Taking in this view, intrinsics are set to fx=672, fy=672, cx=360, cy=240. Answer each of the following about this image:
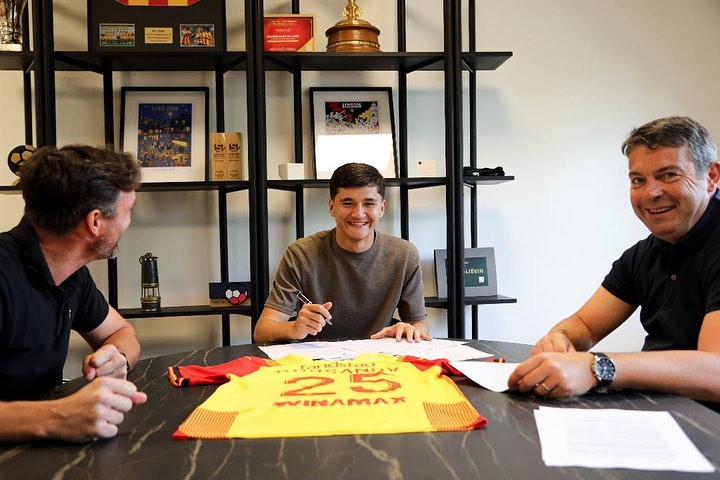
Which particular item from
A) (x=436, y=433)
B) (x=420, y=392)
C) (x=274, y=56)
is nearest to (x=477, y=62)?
(x=274, y=56)

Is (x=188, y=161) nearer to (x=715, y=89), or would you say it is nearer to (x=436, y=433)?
(x=436, y=433)

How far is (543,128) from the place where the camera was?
11.7 feet

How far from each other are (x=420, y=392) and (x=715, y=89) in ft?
10.2

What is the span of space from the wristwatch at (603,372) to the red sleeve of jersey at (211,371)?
2.56 feet

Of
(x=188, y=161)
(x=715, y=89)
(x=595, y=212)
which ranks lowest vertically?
(x=595, y=212)

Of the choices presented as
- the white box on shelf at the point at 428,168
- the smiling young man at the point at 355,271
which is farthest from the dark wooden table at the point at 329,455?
the white box on shelf at the point at 428,168

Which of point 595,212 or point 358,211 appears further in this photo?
point 595,212

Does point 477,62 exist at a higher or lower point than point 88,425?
higher

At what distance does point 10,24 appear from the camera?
2.99 meters

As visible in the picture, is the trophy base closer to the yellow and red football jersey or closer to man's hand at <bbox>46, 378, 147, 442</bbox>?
the yellow and red football jersey

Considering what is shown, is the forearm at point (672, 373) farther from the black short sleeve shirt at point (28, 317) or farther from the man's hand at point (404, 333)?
the black short sleeve shirt at point (28, 317)

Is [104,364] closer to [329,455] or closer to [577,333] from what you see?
[329,455]

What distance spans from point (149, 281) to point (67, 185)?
1.70 meters

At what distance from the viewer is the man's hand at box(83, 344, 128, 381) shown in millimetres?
1547
